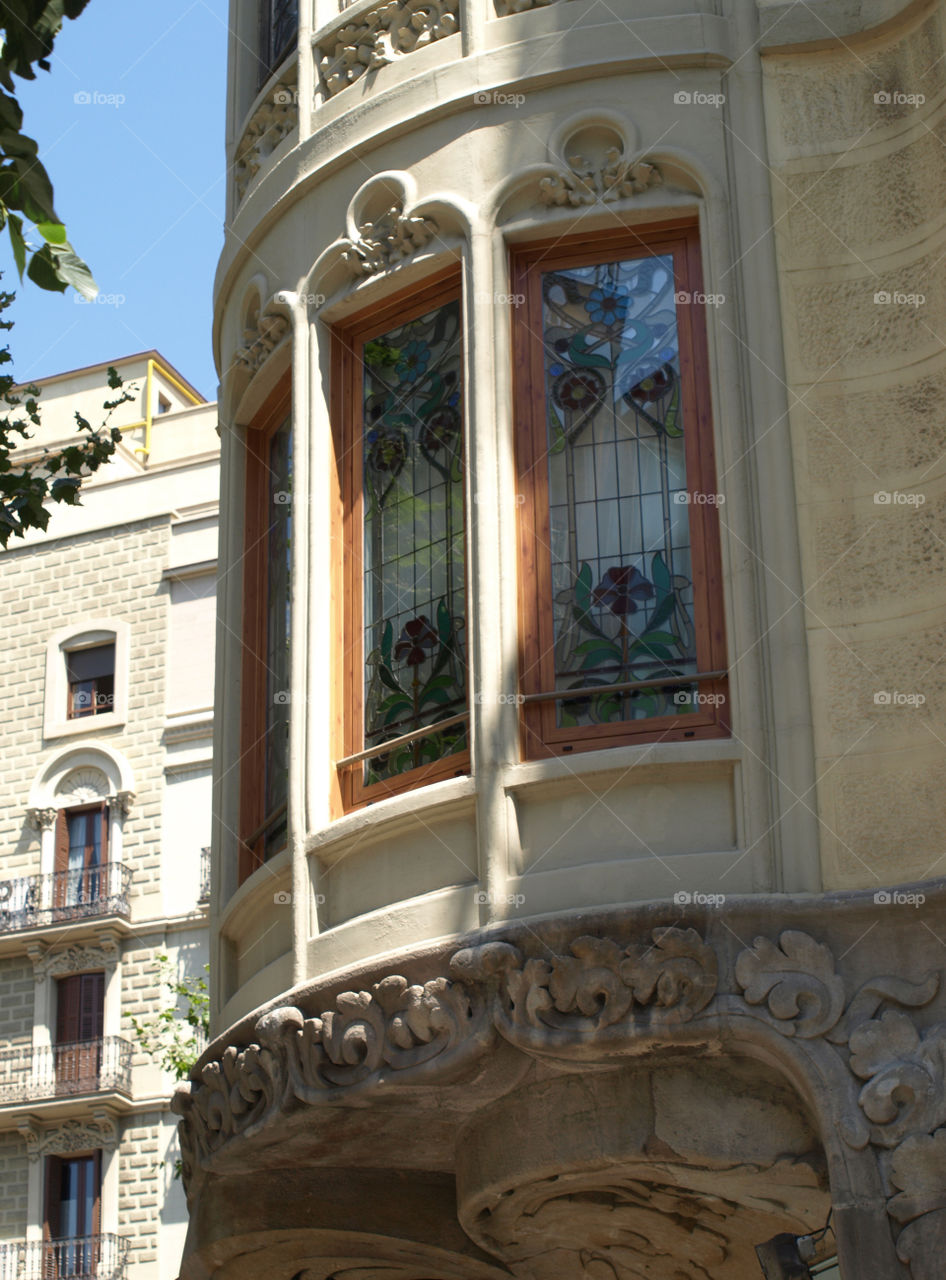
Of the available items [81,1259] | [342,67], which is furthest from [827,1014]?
[81,1259]

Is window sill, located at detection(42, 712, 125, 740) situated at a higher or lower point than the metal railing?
higher

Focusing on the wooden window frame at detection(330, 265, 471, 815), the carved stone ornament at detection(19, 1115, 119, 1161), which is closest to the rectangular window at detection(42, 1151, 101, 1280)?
the carved stone ornament at detection(19, 1115, 119, 1161)

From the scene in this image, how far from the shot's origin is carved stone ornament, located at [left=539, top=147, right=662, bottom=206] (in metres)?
10.5

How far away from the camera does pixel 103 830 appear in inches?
1614

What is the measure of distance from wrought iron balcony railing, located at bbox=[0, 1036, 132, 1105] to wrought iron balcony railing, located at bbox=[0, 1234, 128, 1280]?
1.50ft

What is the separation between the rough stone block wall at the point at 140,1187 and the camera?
35.4m

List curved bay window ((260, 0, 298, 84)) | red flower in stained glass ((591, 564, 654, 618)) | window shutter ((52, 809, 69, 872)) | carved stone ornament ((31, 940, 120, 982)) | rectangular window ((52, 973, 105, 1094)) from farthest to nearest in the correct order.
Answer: window shutter ((52, 809, 69, 872)) → carved stone ornament ((31, 940, 120, 982)) → rectangular window ((52, 973, 105, 1094)) → curved bay window ((260, 0, 298, 84)) → red flower in stained glass ((591, 564, 654, 618))

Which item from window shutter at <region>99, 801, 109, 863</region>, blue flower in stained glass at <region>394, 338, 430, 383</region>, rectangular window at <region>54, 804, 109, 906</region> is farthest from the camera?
window shutter at <region>99, 801, 109, 863</region>

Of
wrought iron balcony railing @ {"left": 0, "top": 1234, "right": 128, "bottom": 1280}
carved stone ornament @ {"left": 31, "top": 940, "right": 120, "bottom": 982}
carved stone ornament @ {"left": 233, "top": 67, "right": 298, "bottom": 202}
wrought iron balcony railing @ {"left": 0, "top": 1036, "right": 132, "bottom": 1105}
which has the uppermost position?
carved stone ornament @ {"left": 31, "top": 940, "right": 120, "bottom": 982}

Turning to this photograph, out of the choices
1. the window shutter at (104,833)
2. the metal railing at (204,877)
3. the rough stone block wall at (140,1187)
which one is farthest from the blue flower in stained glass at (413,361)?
the window shutter at (104,833)

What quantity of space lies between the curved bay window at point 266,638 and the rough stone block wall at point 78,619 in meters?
28.6

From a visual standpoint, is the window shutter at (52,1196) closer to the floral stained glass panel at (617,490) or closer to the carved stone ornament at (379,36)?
the carved stone ornament at (379,36)

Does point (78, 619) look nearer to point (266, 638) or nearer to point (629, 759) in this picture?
point (266, 638)

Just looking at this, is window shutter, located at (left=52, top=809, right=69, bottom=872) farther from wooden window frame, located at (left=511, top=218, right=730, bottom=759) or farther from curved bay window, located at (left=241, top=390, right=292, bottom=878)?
wooden window frame, located at (left=511, top=218, right=730, bottom=759)
